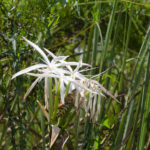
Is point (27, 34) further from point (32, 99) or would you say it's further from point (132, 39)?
point (132, 39)

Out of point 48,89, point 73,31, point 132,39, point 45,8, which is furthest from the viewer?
point 132,39

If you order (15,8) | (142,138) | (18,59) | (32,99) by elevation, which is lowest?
(142,138)

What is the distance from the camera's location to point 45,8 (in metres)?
0.65

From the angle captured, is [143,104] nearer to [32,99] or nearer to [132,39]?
[32,99]

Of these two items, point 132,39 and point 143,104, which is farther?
point 132,39

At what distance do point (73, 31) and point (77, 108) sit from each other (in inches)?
31.2

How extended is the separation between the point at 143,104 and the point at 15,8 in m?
0.45

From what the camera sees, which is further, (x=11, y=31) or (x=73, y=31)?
(x=73, y=31)

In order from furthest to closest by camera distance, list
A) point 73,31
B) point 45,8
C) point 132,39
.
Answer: point 132,39 → point 73,31 → point 45,8

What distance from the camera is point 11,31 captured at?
71 cm

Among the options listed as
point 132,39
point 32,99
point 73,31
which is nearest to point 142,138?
point 32,99

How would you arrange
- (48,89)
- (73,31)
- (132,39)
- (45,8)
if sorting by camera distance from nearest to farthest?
(48,89), (45,8), (73,31), (132,39)

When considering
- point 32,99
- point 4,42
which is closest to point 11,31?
point 4,42

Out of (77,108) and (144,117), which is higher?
(77,108)
